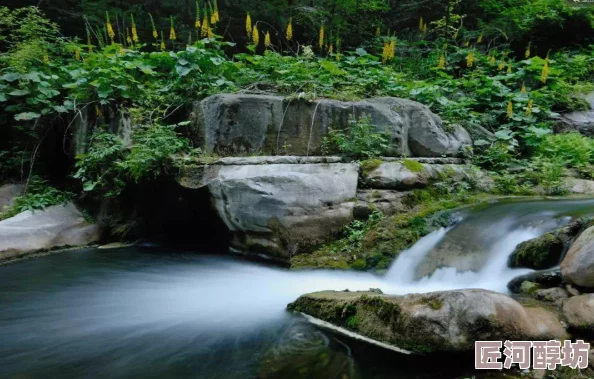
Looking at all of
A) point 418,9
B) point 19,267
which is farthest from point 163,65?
point 418,9

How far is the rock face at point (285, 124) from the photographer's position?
20.7 ft

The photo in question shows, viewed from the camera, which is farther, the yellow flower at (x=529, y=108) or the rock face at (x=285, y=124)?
the yellow flower at (x=529, y=108)

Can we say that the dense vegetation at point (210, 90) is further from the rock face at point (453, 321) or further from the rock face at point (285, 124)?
the rock face at point (453, 321)

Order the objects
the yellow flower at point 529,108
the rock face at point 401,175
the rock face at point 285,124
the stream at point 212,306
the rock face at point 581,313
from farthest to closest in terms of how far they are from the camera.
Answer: the yellow flower at point 529,108 < the rock face at point 285,124 < the rock face at point 401,175 < the stream at point 212,306 < the rock face at point 581,313

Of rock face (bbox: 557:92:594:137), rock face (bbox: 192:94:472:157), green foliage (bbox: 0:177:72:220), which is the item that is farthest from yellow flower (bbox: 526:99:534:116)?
green foliage (bbox: 0:177:72:220)

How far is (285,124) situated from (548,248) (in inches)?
157

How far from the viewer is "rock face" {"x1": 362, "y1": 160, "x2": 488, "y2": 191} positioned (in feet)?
19.3

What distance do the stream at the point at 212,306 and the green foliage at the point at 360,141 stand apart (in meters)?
1.65

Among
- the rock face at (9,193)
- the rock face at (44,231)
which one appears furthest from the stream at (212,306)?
the rock face at (9,193)

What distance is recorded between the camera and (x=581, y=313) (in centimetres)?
289

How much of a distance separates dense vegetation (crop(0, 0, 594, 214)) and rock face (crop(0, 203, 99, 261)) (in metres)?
0.68

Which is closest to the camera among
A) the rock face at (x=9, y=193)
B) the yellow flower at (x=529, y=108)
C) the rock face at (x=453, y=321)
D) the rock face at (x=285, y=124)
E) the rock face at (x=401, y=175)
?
the rock face at (x=453, y=321)

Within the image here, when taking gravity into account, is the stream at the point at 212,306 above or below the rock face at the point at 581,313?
below

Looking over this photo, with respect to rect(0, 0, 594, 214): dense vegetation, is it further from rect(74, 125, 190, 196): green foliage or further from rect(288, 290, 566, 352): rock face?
rect(288, 290, 566, 352): rock face
